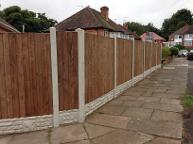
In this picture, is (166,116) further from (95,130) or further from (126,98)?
(126,98)

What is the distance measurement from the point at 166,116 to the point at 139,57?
593 centimetres

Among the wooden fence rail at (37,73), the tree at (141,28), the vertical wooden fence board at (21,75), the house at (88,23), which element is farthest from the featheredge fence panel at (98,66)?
the tree at (141,28)

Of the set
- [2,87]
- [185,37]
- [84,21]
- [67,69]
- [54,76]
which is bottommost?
[2,87]

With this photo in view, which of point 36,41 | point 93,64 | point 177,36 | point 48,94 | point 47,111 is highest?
point 177,36

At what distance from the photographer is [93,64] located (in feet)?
20.5

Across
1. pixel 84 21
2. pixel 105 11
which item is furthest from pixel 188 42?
pixel 84 21

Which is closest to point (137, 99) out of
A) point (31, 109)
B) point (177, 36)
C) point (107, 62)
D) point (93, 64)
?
point (107, 62)

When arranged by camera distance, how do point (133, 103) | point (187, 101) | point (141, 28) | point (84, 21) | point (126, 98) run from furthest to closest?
1. point (141, 28)
2. point (84, 21)
3. point (126, 98)
4. point (187, 101)
5. point (133, 103)

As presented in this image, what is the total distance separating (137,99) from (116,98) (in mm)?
693

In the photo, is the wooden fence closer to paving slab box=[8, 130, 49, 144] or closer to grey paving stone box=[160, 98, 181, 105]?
paving slab box=[8, 130, 49, 144]

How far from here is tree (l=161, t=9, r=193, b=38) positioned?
9006cm

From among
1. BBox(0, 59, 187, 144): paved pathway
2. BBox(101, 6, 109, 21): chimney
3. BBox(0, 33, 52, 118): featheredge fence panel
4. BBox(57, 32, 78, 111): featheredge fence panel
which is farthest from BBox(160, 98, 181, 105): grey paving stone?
BBox(101, 6, 109, 21): chimney

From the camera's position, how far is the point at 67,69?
5332 millimetres

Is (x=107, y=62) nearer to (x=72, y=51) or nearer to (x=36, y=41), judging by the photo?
(x=72, y=51)
